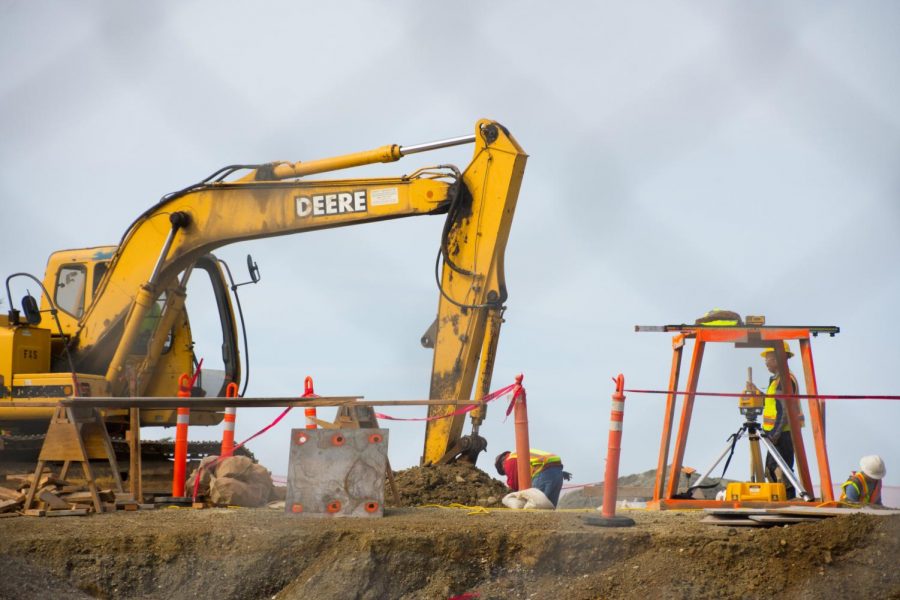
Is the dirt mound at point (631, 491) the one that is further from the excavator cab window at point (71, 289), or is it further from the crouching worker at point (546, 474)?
the excavator cab window at point (71, 289)

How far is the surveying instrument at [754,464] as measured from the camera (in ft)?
29.2

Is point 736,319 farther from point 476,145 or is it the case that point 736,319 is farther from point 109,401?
point 109,401

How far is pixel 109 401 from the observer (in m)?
8.70

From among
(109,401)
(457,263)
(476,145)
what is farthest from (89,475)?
(476,145)

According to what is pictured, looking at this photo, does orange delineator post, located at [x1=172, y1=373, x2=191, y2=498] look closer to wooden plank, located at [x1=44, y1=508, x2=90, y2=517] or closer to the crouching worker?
wooden plank, located at [x1=44, y1=508, x2=90, y2=517]

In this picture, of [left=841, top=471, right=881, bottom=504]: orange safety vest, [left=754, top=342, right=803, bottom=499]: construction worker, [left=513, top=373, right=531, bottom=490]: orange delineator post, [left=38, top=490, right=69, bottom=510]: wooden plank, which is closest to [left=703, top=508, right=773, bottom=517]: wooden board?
[left=513, top=373, right=531, bottom=490]: orange delineator post

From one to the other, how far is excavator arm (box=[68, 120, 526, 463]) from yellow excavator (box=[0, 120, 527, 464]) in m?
0.01

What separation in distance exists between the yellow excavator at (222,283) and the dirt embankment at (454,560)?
4.18 meters

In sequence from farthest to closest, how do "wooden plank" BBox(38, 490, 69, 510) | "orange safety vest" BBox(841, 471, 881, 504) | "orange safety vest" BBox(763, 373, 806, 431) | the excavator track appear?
the excavator track → "orange safety vest" BBox(763, 373, 806, 431) → "orange safety vest" BBox(841, 471, 881, 504) → "wooden plank" BBox(38, 490, 69, 510)

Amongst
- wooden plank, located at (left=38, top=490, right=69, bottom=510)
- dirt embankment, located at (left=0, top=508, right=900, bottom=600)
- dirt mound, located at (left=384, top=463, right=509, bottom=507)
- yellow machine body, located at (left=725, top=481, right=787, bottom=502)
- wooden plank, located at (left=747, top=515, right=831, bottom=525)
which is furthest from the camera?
dirt mound, located at (left=384, top=463, right=509, bottom=507)

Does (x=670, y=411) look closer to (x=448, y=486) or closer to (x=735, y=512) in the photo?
(x=735, y=512)

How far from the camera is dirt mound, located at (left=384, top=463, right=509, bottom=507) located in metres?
10.6

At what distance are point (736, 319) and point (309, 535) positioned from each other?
407 centimetres

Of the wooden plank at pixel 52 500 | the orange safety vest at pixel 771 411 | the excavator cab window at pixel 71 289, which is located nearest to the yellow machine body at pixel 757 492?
the orange safety vest at pixel 771 411
